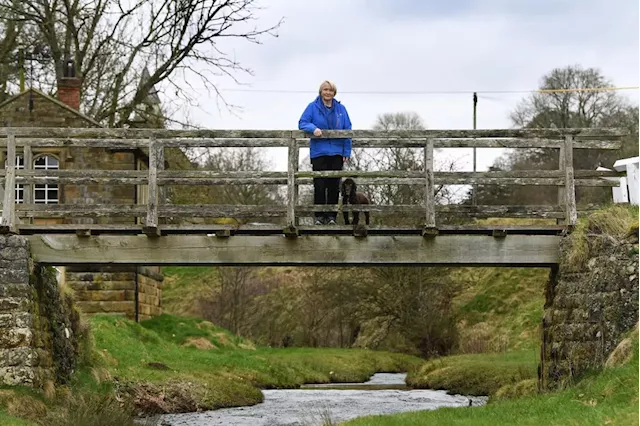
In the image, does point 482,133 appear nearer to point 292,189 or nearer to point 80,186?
point 292,189

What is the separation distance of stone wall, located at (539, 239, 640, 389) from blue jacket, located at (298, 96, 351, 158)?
12.7 ft

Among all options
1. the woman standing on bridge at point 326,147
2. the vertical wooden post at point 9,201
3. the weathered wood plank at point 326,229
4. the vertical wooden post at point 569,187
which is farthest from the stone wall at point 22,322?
the vertical wooden post at point 569,187

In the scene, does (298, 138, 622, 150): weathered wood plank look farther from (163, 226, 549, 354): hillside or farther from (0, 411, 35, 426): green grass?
(163, 226, 549, 354): hillside

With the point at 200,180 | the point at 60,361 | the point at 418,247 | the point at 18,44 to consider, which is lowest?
the point at 60,361

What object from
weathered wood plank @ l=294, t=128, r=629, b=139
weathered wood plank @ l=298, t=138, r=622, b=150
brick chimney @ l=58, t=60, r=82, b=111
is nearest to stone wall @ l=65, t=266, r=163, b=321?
brick chimney @ l=58, t=60, r=82, b=111

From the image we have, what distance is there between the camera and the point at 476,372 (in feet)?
94.1

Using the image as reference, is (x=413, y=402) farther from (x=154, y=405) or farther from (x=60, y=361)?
(x=60, y=361)

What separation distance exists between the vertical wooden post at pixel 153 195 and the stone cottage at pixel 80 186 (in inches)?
524

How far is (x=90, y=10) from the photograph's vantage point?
34812mm

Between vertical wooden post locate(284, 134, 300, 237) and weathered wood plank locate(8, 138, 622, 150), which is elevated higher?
weathered wood plank locate(8, 138, 622, 150)

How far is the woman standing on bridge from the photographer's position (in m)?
17.6

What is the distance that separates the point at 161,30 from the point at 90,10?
2.46 metres

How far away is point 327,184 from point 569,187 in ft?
12.7

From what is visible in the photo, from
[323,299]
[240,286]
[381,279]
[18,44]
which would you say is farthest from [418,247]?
[240,286]
